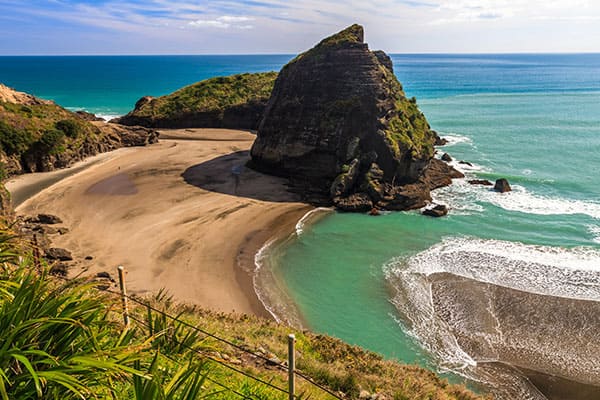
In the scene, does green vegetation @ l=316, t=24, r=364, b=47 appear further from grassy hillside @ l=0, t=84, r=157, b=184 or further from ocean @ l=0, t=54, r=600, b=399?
grassy hillside @ l=0, t=84, r=157, b=184

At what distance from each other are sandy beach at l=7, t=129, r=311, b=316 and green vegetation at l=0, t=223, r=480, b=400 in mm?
9379

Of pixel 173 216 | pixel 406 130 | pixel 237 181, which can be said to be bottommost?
pixel 173 216

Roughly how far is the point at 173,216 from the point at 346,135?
1606 centimetres

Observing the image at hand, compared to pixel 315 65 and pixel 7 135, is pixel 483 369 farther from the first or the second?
pixel 7 135

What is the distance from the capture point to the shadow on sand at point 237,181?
35.5 meters

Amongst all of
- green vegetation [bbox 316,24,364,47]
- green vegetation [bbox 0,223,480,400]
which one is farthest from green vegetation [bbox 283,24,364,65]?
green vegetation [bbox 0,223,480,400]

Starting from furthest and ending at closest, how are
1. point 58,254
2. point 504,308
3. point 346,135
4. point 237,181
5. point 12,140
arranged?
point 237,181 → point 12,140 → point 346,135 → point 58,254 → point 504,308

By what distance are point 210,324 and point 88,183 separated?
92.7 ft

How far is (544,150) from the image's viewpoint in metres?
54.7

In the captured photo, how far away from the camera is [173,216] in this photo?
30469 millimetres

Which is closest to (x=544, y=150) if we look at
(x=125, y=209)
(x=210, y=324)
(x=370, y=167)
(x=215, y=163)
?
(x=370, y=167)

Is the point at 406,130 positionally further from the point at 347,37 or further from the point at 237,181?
the point at 237,181

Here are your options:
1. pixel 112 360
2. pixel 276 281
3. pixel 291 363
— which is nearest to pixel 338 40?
pixel 276 281

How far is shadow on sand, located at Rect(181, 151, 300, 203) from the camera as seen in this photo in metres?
35.5
